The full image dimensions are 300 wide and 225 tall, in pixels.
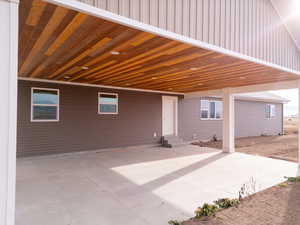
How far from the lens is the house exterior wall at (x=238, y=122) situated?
10289mm

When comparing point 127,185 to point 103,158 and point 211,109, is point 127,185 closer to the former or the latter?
point 103,158

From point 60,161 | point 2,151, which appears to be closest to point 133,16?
→ point 2,151

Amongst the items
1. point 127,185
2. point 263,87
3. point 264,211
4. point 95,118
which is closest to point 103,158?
point 95,118

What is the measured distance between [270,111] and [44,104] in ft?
50.8

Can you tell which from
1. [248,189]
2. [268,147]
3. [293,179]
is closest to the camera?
[248,189]

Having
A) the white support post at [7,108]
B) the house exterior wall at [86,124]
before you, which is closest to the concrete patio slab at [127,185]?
the house exterior wall at [86,124]

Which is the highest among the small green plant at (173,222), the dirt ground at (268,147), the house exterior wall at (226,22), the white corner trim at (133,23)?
the house exterior wall at (226,22)

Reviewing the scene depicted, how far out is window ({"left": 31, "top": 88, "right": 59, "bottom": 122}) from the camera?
21.1ft

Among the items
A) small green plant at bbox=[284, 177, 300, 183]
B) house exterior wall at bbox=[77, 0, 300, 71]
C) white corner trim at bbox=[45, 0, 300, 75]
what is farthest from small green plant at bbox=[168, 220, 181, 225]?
small green plant at bbox=[284, 177, 300, 183]

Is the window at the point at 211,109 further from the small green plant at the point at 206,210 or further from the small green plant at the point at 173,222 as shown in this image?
the small green plant at the point at 173,222

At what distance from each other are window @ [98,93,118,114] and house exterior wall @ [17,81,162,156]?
0.18 m

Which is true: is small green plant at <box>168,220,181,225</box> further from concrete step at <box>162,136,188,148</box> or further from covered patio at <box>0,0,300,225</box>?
concrete step at <box>162,136,188,148</box>

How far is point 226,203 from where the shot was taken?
318 centimetres

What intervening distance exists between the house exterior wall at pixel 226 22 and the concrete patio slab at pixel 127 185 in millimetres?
2804
